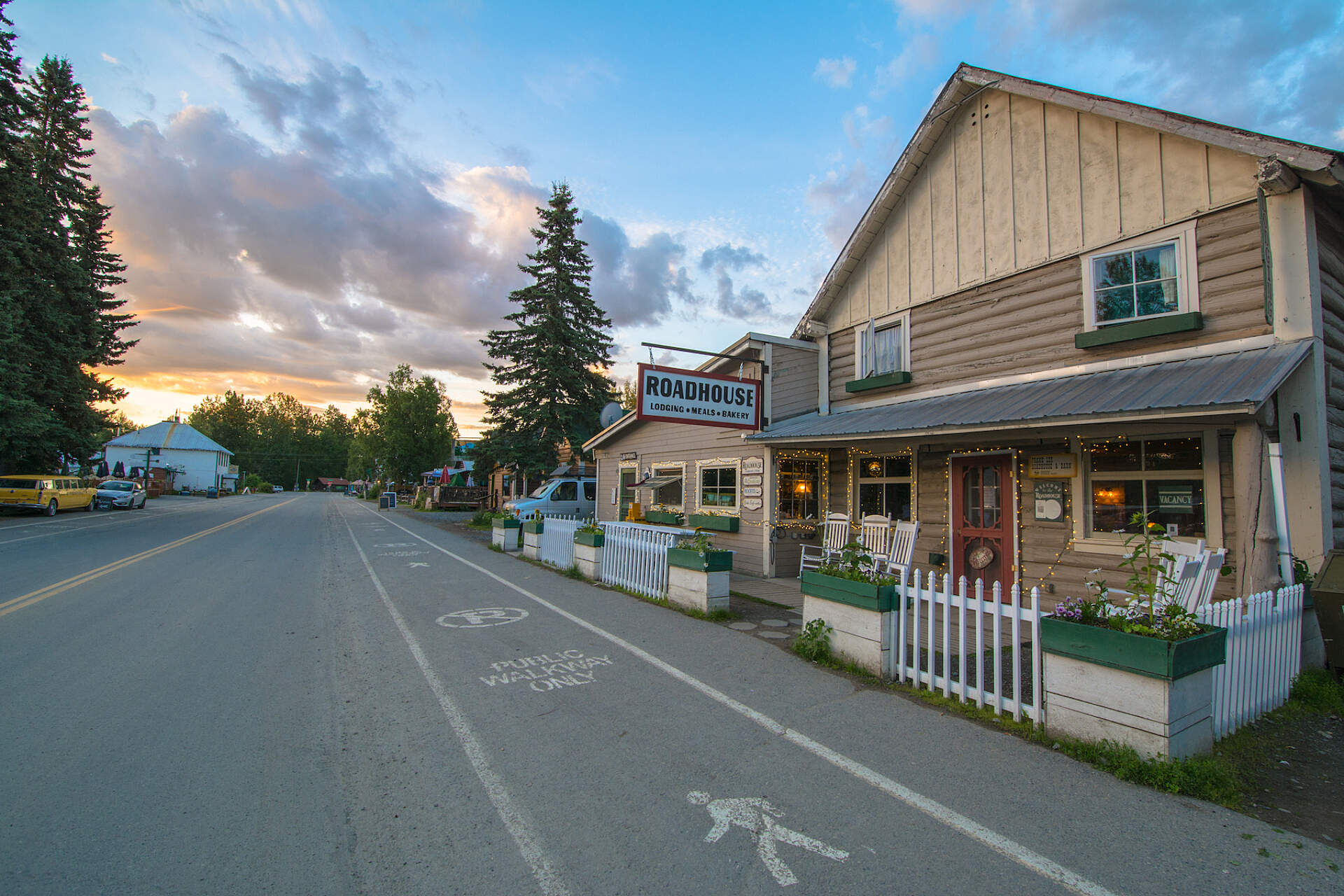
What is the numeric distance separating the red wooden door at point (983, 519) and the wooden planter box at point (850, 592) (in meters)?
4.04

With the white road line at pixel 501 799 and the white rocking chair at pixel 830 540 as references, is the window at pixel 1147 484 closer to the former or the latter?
the white rocking chair at pixel 830 540

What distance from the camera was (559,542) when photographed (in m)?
12.8

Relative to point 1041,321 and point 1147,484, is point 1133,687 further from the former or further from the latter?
point 1041,321

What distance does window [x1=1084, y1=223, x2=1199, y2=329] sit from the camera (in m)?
6.97

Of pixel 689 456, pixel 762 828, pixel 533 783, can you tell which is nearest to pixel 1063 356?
pixel 762 828

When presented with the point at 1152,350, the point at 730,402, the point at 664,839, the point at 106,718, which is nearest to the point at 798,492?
the point at 730,402

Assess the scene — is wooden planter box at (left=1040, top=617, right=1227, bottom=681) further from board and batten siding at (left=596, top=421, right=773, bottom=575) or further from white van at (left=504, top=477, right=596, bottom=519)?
white van at (left=504, top=477, right=596, bottom=519)

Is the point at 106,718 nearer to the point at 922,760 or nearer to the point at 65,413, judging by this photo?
the point at 922,760

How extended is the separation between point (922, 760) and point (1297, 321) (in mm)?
6190

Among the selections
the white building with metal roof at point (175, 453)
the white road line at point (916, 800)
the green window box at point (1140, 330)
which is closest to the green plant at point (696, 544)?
the white road line at point (916, 800)

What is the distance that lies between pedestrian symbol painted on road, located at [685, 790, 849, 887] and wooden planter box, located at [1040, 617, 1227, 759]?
224 cm

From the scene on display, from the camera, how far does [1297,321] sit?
604 centimetres

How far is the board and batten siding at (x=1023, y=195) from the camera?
282 inches

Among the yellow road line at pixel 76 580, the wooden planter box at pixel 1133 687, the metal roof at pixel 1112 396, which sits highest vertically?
the metal roof at pixel 1112 396
